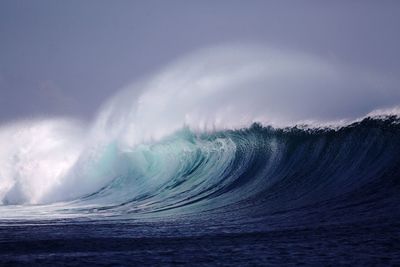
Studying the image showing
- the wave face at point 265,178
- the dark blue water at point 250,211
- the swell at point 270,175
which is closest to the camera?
the dark blue water at point 250,211

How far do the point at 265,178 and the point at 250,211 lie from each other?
12.2 ft

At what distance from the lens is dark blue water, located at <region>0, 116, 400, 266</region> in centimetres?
619

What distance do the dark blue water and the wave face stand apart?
0.04 metres

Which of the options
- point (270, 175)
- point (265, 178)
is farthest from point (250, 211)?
point (270, 175)

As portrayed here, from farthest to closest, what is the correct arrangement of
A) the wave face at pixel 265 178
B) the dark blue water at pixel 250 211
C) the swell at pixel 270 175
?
the swell at pixel 270 175 < the wave face at pixel 265 178 < the dark blue water at pixel 250 211

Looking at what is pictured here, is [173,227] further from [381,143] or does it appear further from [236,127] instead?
[236,127]

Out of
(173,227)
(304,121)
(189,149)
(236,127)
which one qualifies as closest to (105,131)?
(189,149)

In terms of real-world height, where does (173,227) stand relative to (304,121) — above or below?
below

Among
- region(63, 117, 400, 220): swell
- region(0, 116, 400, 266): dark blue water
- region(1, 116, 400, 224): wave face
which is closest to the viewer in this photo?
region(0, 116, 400, 266): dark blue water

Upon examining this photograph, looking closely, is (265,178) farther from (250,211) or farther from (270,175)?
(250,211)

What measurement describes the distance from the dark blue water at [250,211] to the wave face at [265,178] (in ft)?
0.13

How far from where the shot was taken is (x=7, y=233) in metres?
8.49

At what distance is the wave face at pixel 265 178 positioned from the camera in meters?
10.2

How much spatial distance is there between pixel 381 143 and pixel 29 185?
18884mm
